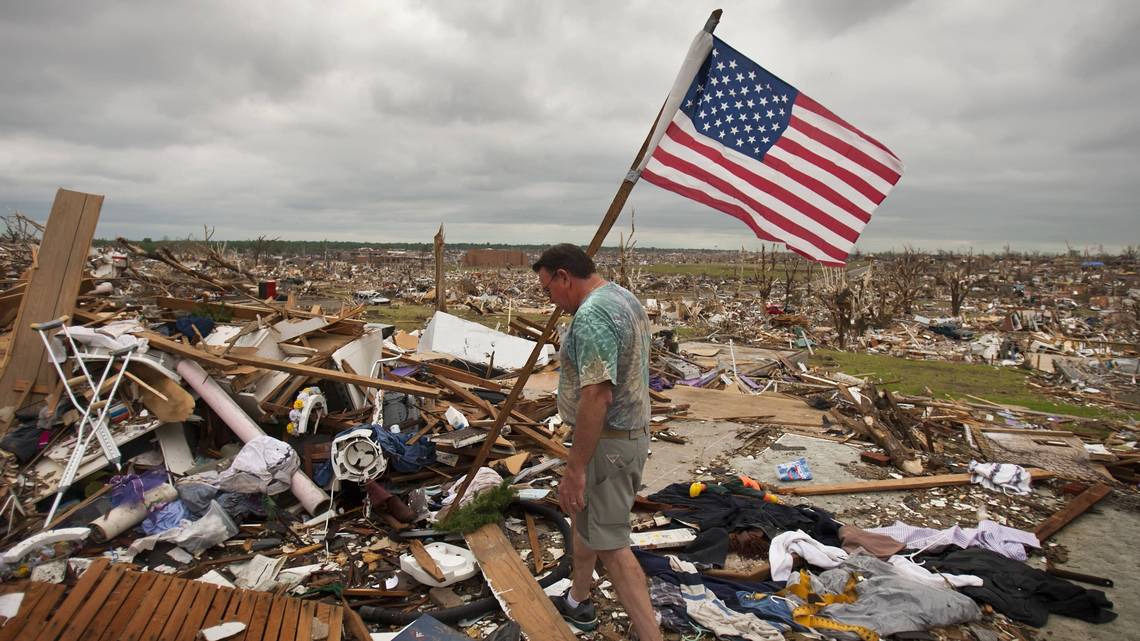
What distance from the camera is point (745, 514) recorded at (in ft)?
15.3

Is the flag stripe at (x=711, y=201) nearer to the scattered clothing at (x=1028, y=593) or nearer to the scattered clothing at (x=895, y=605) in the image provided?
the scattered clothing at (x=895, y=605)

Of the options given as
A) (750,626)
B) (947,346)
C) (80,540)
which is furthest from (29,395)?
(947,346)

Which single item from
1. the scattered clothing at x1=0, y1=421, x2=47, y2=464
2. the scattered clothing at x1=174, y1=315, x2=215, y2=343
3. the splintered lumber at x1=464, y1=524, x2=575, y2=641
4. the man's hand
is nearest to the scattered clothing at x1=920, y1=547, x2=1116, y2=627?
the splintered lumber at x1=464, y1=524, x2=575, y2=641

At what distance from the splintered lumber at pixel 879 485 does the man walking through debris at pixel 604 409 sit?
334cm

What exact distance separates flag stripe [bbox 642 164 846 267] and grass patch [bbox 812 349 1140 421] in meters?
9.43

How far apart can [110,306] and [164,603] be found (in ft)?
19.8

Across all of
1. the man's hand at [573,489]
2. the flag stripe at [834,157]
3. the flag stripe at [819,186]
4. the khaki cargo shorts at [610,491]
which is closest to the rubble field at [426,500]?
the khaki cargo shorts at [610,491]

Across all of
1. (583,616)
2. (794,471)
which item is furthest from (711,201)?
(794,471)

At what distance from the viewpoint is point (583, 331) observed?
8.54 feet

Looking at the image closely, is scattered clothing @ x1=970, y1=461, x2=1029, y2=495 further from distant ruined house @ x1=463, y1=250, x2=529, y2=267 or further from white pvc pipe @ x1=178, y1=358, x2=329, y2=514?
distant ruined house @ x1=463, y1=250, x2=529, y2=267

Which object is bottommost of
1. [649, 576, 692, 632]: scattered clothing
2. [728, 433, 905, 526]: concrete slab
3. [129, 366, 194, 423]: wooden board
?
[728, 433, 905, 526]: concrete slab

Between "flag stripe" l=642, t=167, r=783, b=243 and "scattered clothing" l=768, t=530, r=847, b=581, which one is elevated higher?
"flag stripe" l=642, t=167, r=783, b=243

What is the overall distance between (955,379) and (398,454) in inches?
533

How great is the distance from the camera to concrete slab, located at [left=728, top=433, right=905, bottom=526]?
18.0 ft
